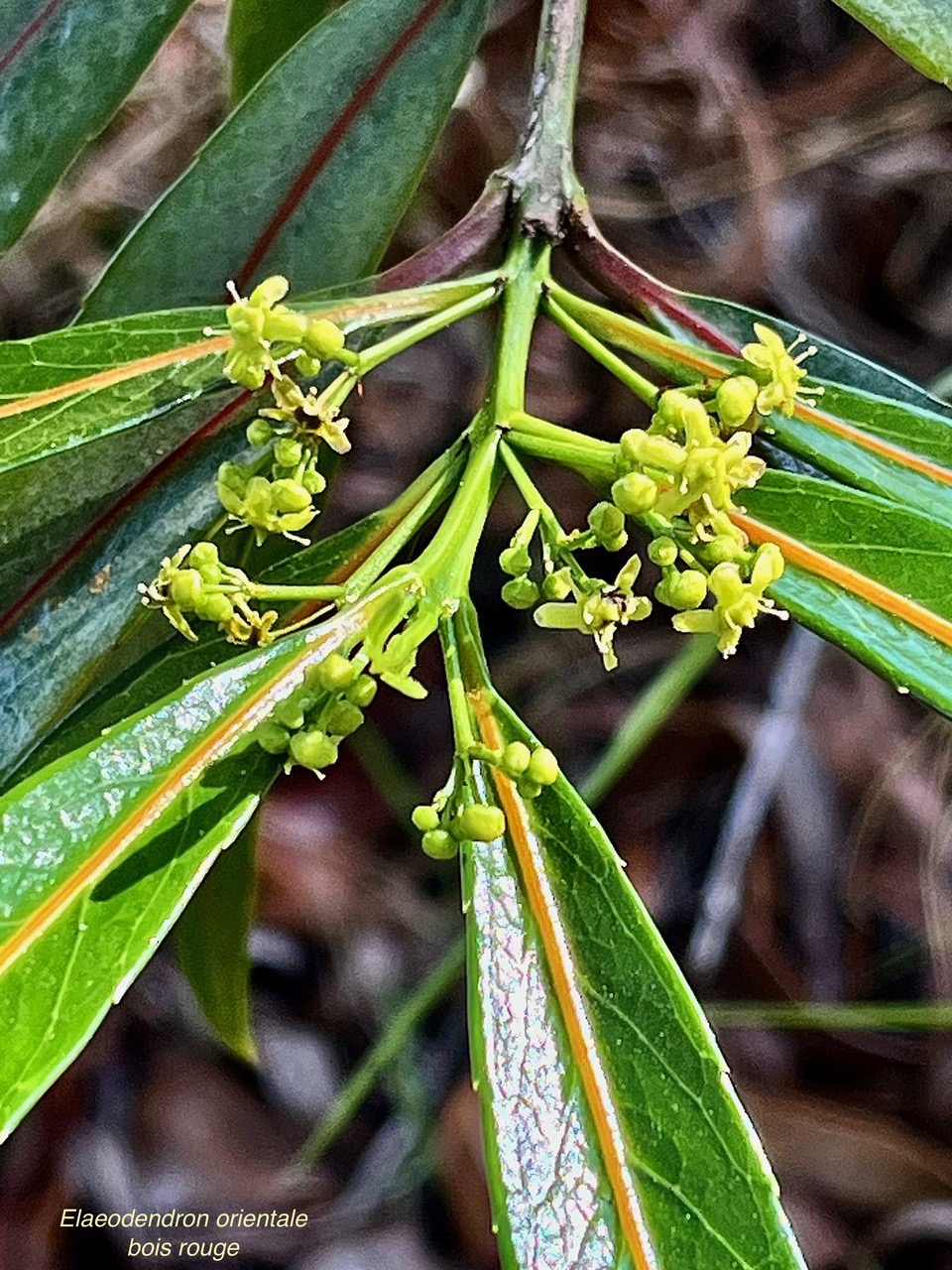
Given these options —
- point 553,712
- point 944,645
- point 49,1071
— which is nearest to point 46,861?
point 49,1071

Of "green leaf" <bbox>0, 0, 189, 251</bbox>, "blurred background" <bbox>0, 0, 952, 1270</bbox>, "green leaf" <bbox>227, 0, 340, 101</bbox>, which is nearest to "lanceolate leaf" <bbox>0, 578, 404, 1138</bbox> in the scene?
"green leaf" <bbox>0, 0, 189, 251</bbox>

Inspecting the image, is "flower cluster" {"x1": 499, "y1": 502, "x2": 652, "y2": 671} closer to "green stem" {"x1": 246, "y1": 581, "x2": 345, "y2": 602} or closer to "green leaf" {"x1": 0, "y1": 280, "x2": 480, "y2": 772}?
"green stem" {"x1": 246, "y1": 581, "x2": 345, "y2": 602}

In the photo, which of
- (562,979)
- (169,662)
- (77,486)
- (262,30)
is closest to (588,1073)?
(562,979)

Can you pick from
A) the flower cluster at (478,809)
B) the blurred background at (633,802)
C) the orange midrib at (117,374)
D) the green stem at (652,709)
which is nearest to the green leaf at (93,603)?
the orange midrib at (117,374)

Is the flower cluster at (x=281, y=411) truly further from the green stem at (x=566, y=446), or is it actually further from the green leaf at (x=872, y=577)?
the green leaf at (x=872, y=577)

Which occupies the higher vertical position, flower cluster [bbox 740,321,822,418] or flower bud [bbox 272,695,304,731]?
flower cluster [bbox 740,321,822,418]
